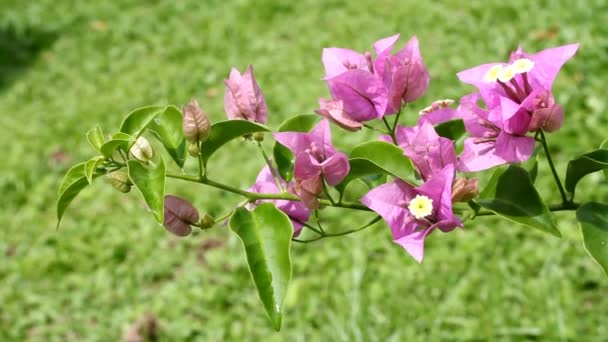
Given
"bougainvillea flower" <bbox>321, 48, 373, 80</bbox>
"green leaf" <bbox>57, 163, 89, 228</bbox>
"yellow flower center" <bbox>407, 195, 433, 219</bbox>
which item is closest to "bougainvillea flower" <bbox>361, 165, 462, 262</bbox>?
"yellow flower center" <bbox>407, 195, 433, 219</bbox>

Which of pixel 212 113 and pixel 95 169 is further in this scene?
pixel 212 113

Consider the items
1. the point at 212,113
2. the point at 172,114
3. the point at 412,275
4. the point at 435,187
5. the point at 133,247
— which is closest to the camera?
the point at 435,187

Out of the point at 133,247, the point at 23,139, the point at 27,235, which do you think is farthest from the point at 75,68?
the point at 133,247

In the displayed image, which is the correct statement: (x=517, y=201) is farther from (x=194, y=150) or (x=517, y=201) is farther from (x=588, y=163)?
(x=194, y=150)

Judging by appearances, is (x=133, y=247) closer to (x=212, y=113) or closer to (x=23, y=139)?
(x=212, y=113)

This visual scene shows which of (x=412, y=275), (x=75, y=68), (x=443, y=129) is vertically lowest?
(x=75, y=68)

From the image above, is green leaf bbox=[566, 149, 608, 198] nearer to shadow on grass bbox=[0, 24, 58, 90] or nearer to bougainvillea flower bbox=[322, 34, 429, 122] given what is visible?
bougainvillea flower bbox=[322, 34, 429, 122]

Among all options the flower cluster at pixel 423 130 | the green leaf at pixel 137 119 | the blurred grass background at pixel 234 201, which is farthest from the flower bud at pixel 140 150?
the blurred grass background at pixel 234 201

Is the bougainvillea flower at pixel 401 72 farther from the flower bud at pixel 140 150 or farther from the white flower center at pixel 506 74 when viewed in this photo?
the flower bud at pixel 140 150
